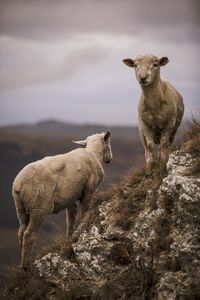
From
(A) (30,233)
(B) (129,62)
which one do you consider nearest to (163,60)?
(B) (129,62)

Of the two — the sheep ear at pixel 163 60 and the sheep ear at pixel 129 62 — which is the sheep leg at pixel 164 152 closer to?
the sheep ear at pixel 163 60

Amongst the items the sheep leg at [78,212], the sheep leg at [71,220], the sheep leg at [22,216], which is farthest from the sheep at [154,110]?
the sheep leg at [22,216]

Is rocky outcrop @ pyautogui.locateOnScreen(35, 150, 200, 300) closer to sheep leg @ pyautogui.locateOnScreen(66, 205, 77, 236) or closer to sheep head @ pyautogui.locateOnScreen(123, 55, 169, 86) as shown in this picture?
sheep leg @ pyautogui.locateOnScreen(66, 205, 77, 236)

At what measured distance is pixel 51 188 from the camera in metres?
12.9

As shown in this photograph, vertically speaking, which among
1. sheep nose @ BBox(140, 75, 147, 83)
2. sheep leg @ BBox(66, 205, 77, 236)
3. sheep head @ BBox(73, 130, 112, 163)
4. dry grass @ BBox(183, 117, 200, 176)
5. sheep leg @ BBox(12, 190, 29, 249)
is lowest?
sheep leg @ BBox(66, 205, 77, 236)

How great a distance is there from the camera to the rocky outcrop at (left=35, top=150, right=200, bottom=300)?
1081 cm

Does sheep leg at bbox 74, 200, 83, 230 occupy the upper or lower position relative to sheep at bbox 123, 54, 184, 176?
lower

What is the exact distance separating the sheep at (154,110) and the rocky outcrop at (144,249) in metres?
0.70

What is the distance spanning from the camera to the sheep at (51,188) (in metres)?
12.7

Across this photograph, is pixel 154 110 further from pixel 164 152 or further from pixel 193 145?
pixel 193 145

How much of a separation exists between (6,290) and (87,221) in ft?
6.66

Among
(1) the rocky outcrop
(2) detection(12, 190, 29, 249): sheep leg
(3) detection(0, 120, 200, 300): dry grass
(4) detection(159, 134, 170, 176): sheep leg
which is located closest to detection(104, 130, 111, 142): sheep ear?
(3) detection(0, 120, 200, 300): dry grass

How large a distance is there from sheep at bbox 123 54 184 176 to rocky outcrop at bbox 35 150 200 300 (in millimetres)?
695

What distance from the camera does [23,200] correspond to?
1274 cm
